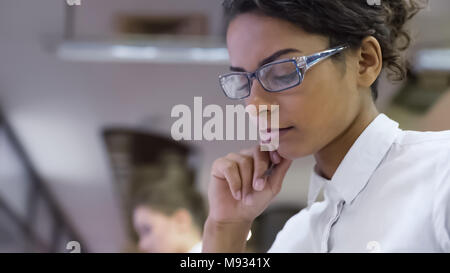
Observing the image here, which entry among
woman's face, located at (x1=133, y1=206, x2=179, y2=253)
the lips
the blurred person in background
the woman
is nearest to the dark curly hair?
the woman

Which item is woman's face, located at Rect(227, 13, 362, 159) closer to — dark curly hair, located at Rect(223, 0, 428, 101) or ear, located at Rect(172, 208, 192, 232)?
dark curly hair, located at Rect(223, 0, 428, 101)

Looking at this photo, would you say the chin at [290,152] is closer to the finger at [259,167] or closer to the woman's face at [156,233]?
the finger at [259,167]

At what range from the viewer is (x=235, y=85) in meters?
0.68

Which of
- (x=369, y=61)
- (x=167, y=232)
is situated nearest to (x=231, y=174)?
(x=369, y=61)

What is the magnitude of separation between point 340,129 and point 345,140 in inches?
1.1

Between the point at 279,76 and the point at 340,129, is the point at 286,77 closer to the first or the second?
the point at 279,76

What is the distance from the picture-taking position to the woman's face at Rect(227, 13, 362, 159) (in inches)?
25.5

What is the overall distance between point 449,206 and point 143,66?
3.60 feet

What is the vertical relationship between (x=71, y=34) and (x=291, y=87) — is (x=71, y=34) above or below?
above

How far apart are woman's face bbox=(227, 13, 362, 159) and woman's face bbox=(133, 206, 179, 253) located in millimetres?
460
